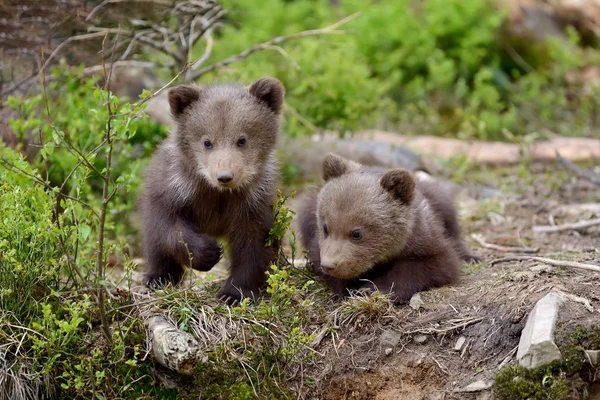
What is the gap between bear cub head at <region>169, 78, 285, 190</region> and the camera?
561 centimetres

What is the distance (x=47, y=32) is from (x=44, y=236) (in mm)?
3634

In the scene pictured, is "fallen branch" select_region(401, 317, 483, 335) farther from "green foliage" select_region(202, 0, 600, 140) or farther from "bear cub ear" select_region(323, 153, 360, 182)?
"green foliage" select_region(202, 0, 600, 140)

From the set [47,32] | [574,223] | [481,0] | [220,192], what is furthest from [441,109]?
[220,192]

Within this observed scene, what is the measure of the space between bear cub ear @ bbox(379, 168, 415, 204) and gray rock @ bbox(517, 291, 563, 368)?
138 centimetres

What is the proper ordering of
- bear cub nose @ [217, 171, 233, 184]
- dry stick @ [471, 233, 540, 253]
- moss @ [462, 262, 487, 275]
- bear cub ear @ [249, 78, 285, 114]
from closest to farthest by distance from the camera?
bear cub nose @ [217, 171, 233, 184], bear cub ear @ [249, 78, 285, 114], moss @ [462, 262, 487, 275], dry stick @ [471, 233, 540, 253]

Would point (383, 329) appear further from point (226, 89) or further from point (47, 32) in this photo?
point (47, 32)

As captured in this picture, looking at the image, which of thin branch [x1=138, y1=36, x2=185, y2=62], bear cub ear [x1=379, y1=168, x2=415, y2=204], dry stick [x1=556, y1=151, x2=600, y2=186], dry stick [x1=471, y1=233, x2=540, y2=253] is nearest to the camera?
bear cub ear [x1=379, y1=168, x2=415, y2=204]

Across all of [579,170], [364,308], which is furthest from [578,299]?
[579,170]

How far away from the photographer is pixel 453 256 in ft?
19.6

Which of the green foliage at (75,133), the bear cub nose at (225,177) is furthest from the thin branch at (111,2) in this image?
the bear cub nose at (225,177)

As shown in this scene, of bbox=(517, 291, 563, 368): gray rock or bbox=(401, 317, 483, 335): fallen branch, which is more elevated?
bbox=(517, 291, 563, 368): gray rock

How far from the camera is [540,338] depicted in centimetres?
459

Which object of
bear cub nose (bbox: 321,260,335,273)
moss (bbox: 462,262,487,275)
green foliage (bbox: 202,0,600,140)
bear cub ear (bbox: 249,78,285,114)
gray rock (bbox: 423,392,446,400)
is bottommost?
green foliage (bbox: 202,0,600,140)

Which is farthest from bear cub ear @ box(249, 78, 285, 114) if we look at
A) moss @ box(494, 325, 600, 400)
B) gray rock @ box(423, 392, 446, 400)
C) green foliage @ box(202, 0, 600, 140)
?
green foliage @ box(202, 0, 600, 140)
